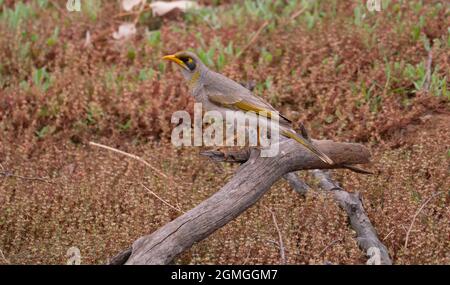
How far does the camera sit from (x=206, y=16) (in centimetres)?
1101

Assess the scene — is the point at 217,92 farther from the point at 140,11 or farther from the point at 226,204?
the point at 140,11

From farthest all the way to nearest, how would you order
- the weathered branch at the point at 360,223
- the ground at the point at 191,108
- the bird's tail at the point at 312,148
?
1. the ground at the point at 191,108
2. the bird's tail at the point at 312,148
3. the weathered branch at the point at 360,223

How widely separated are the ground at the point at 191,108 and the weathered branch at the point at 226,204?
1.02 feet

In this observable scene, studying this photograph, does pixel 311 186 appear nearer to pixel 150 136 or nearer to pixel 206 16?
pixel 150 136

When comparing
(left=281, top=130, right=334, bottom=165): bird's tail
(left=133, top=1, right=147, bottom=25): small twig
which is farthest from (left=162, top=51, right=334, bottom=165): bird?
(left=133, top=1, right=147, bottom=25): small twig

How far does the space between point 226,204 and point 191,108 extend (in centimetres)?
303

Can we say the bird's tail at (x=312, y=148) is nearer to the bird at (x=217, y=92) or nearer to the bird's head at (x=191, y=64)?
the bird at (x=217, y=92)

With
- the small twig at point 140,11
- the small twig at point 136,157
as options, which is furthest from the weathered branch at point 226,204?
the small twig at point 140,11

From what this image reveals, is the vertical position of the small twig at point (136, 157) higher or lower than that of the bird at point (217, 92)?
lower

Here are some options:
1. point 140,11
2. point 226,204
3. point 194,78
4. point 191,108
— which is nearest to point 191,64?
point 194,78

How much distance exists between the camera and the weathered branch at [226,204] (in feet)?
20.1

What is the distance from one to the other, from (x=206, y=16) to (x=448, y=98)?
11.8 feet

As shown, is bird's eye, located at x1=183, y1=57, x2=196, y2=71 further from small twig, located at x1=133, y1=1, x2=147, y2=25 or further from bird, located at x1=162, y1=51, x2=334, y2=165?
small twig, located at x1=133, y1=1, x2=147, y2=25
